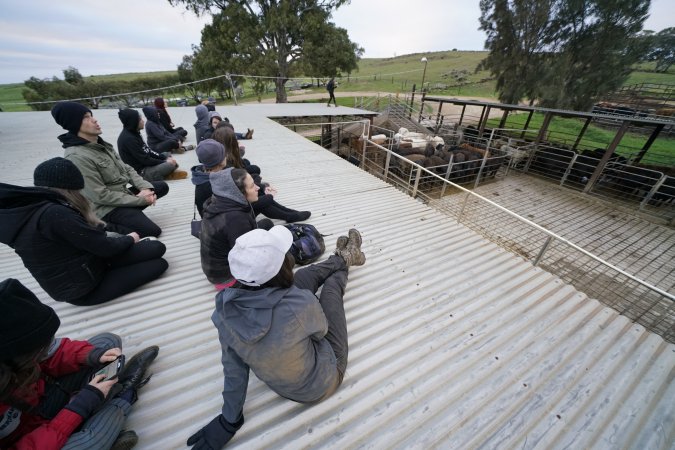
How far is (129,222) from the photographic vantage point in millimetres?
3238

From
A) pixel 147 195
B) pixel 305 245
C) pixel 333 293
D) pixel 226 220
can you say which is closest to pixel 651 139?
pixel 305 245

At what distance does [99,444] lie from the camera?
137 centimetres

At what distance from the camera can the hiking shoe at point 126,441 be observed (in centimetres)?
148

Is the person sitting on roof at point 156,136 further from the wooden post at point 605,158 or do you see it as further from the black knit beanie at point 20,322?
the wooden post at point 605,158

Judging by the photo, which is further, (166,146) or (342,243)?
(166,146)

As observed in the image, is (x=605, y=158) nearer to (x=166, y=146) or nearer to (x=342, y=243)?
(x=342, y=243)

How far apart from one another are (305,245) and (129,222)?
7.58ft

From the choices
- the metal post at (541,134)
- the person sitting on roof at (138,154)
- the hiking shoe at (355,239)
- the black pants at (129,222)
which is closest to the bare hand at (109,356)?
the black pants at (129,222)

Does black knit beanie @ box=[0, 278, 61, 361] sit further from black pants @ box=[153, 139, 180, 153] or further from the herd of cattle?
the herd of cattle

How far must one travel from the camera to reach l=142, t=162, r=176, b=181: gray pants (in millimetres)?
4815

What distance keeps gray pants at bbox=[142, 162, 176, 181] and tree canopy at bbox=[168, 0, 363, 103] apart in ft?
52.5

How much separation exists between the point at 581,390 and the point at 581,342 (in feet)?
1.84

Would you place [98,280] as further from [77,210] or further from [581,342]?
[581,342]

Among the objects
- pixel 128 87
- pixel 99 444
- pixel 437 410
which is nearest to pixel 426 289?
pixel 437 410
